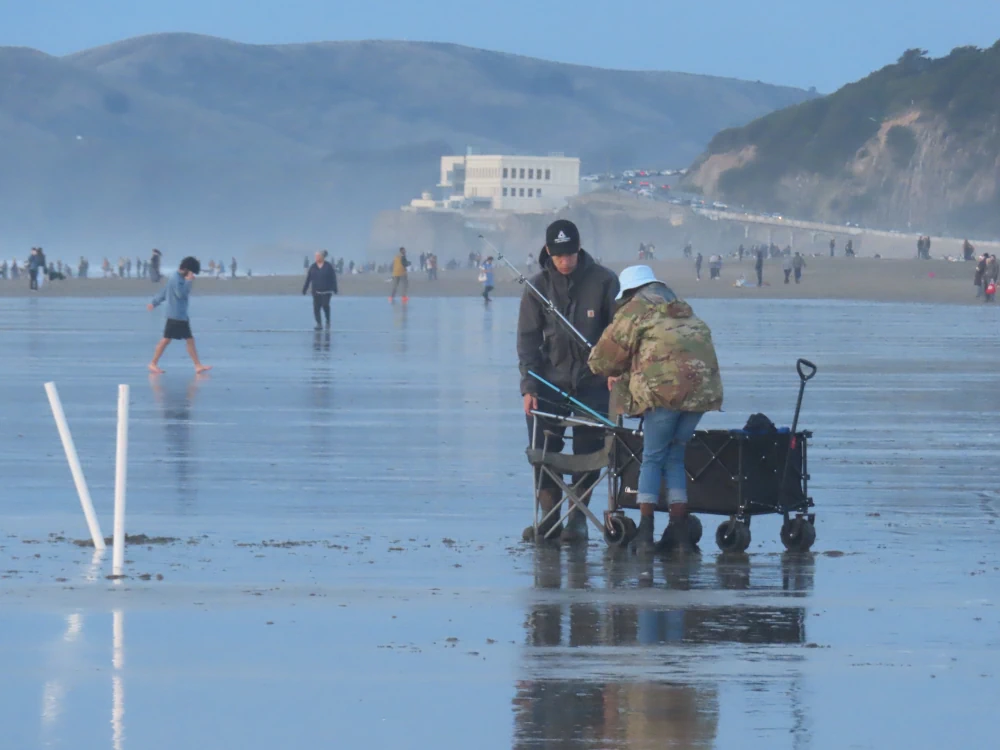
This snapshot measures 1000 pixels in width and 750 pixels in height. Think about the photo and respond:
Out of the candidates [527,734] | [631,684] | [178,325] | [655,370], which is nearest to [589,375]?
[655,370]

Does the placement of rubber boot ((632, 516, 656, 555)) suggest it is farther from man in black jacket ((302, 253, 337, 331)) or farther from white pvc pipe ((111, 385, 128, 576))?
man in black jacket ((302, 253, 337, 331))

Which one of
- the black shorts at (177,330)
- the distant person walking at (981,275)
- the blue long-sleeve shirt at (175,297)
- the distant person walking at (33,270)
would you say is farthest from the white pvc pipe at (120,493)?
the distant person walking at (33,270)

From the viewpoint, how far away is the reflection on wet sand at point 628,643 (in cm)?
675

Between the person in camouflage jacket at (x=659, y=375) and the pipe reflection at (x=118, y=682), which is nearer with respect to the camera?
the pipe reflection at (x=118, y=682)

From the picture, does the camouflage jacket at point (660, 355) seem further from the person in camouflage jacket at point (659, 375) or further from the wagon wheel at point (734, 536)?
the wagon wheel at point (734, 536)

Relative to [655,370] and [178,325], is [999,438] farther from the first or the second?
[178,325]

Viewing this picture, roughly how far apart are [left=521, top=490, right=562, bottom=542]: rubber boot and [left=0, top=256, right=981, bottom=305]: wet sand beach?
186ft

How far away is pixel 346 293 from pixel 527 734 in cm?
6807

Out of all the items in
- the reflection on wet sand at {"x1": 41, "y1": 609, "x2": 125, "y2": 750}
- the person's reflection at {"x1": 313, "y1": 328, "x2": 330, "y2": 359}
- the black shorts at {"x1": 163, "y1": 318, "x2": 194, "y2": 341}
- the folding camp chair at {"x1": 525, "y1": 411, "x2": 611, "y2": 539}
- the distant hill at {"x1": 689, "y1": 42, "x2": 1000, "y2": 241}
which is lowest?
the reflection on wet sand at {"x1": 41, "y1": 609, "x2": 125, "y2": 750}

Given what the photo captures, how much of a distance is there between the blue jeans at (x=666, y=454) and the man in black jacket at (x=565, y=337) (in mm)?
789

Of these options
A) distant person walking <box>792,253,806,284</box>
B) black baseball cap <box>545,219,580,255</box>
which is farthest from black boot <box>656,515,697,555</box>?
distant person walking <box>792,253,806,284</box>

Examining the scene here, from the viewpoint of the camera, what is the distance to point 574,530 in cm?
1131

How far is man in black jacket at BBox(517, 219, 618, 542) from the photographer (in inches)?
448

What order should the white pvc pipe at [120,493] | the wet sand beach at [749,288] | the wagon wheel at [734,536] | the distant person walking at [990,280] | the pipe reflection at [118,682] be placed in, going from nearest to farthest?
the pipe reflection at [118,682]
the white pvc pipe at [120,493]
the wagon wheel at [734,536]
the distant person walking at [990,280]
the wet sand beach at [749,288]
